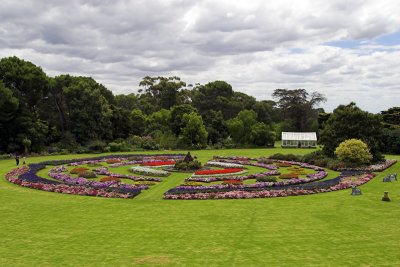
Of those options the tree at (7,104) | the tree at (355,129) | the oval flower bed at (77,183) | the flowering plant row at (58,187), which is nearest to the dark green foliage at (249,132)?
the tree at (355,129)

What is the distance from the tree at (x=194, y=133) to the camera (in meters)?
72.5

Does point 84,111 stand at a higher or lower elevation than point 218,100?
lower

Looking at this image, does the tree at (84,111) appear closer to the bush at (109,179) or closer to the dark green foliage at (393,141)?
the bush at (109,179)

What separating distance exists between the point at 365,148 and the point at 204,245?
32.3m

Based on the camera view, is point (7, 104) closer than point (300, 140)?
Yes

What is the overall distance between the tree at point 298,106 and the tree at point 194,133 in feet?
143

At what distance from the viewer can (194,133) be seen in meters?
73.1

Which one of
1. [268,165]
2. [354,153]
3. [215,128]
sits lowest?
[268,165]

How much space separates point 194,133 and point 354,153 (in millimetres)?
34737

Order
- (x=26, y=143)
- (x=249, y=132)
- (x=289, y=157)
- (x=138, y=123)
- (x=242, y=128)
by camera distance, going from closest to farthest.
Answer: (x=289, y=157)
(x=26, y=143)
(x=242, y=128)
(x=249, y=132)
(x=138, y=123)

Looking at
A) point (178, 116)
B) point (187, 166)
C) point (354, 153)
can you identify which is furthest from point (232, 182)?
point (178, 116)

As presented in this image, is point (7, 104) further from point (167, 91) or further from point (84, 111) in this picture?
point (167, 91)

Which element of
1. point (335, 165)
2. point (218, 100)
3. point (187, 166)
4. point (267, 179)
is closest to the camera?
point (267, 179)

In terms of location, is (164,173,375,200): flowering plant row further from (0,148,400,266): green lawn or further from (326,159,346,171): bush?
(326,159,346,171): bush
